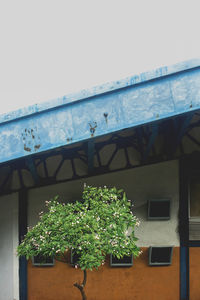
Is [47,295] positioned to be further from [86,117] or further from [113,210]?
[86,117]

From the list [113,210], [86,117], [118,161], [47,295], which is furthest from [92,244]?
[47,295]

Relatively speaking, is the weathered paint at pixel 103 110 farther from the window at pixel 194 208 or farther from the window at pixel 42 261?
the window at pixel 42 261

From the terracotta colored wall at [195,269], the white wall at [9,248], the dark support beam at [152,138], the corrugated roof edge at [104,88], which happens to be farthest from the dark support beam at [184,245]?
the white wall at [9,248]

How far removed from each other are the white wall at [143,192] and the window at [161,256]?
0.68 ft

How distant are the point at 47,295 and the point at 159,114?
24.9 ft

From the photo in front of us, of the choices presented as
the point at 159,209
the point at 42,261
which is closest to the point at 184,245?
the point at 159,209

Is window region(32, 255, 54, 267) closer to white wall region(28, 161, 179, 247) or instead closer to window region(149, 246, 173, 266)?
white wall region(28, 161, 179, 247)

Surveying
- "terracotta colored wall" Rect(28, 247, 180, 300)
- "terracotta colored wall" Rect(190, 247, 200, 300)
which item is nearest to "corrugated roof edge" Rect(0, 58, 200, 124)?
"terracotta colored wall" Rect(28, 247, 180, 300)

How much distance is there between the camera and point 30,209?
9.97 meters

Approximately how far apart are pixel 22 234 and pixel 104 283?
134 inches

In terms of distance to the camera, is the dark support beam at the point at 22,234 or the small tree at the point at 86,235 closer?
the small tree at the point at 86,235

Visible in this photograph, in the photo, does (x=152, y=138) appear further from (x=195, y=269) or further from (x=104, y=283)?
(x=104, y=283)

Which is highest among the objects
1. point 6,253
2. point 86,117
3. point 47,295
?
point 86,117

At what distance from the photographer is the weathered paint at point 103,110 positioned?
265 inches
